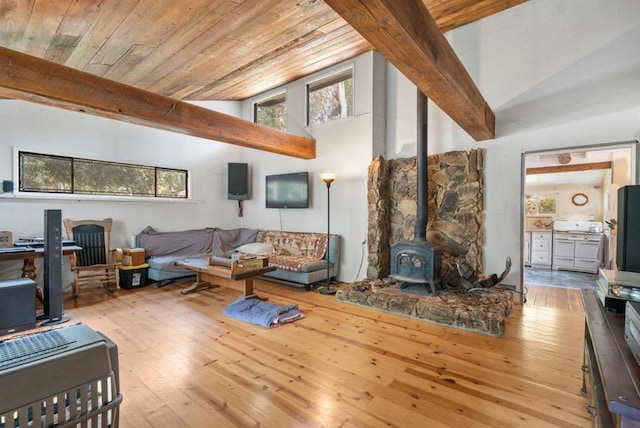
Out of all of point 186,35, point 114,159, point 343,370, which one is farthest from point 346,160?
point 114,159

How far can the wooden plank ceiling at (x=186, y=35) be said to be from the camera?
236cm

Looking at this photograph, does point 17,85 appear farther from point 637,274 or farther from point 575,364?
point 575,364

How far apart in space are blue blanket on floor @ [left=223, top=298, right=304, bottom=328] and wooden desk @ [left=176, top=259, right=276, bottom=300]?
1.07 ft

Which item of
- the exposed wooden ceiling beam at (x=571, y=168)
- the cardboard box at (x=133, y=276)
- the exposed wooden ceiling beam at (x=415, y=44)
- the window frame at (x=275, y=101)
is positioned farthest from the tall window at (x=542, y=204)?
the cardboard box at (x=133, y=276)

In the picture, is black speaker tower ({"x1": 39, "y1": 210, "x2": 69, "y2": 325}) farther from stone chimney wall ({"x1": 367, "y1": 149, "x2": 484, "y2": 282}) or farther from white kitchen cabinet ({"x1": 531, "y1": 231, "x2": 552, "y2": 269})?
white kitchen cabinet ({"x1": 531, "y1": 231, "x2": 552, "y2": 269})

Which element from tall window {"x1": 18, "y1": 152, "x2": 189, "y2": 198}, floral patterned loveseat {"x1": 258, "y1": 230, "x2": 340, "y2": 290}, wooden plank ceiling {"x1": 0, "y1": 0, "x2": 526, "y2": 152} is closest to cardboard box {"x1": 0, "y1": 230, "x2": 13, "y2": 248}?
tall window {"x1": 18, "y1": 152, "x2": 189, "y2": 198}

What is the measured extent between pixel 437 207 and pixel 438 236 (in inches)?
16.0

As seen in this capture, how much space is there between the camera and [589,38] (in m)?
3.32

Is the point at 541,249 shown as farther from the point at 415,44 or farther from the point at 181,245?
the point at 181,245

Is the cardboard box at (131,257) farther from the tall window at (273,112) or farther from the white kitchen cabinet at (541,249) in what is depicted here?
the white kitchen cabinet at (541,249)

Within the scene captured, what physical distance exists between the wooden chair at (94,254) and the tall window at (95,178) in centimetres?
53

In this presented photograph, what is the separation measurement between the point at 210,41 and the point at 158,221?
3418 millimetres

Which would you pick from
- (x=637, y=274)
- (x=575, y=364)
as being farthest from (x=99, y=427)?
(x=575, y=364)

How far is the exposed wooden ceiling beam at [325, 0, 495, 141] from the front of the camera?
142 centimetres
